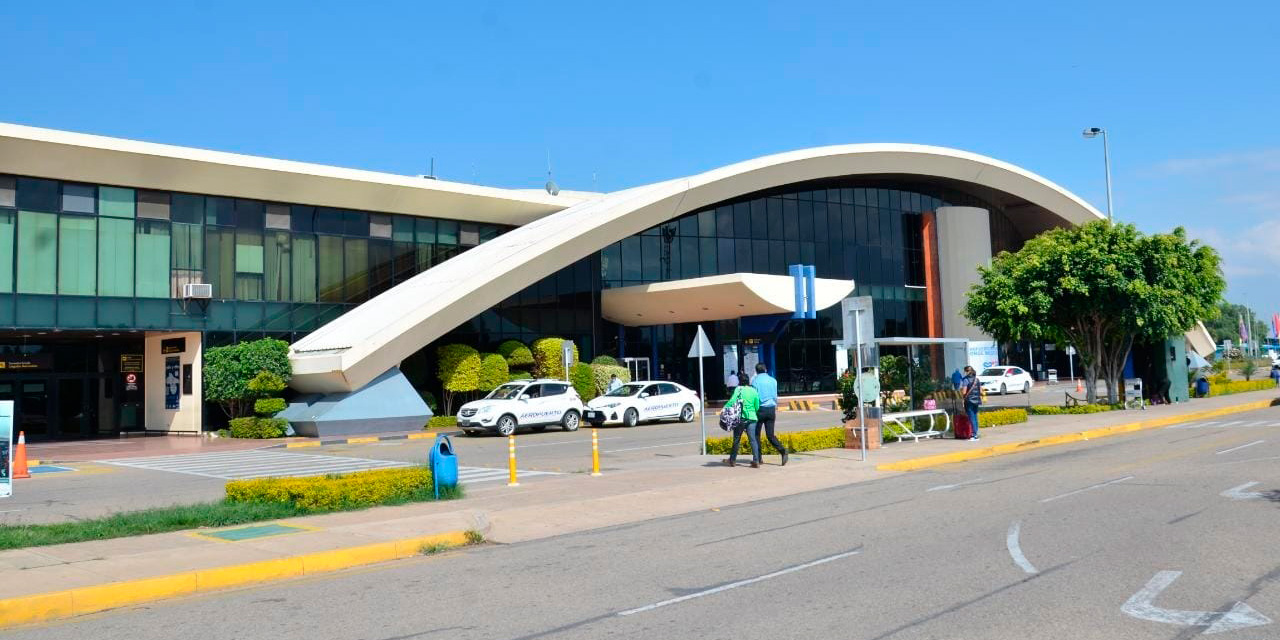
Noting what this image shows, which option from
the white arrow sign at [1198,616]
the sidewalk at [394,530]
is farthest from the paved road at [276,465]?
the white arrow sign at [1198,616]

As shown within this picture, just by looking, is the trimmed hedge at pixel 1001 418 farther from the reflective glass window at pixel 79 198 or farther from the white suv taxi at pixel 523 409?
the reflective glass window at pixel 79 198

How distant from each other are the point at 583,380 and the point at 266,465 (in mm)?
17972

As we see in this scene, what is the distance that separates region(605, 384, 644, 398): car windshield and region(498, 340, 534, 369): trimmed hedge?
18.2ft

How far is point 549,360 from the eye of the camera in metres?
38.9

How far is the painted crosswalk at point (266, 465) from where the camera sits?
19000mm

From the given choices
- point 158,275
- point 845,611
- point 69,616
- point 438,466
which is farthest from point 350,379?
point 845,611

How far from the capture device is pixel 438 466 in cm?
1425

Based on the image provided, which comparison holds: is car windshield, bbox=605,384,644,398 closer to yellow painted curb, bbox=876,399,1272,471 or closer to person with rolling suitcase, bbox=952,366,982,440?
person with rolling suitcase, bbox=952,366,982,440

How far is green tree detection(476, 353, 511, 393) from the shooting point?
36.5 meters

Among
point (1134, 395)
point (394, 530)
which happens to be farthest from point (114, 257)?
point (1134, 395)

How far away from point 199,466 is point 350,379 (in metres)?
8.40

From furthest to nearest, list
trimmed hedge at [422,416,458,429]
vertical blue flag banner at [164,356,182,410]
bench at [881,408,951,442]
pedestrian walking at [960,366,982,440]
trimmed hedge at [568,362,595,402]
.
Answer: trimmed hedge at [568,362,595,402], trimmed hedge at [422,416,458,429], vertical blue flag banner at [164,356,182,410], pedestrian walking at [960,366,982,440], bench at [881,408,951,442]

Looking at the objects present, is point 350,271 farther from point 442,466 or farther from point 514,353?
point 442,466

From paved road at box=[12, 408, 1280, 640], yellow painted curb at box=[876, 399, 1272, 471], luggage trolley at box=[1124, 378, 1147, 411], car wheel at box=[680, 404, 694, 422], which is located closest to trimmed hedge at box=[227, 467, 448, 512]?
paved road at box=[12, 408, 1280, 640]
